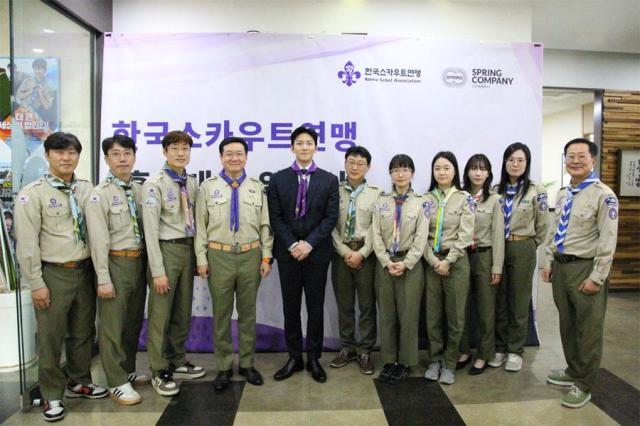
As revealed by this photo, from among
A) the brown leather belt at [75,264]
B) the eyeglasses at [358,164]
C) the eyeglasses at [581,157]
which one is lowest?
the brown leather belt at [75,264]

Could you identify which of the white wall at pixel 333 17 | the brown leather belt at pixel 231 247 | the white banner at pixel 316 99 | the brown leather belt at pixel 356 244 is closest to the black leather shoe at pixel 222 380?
the white banner at pixel 316 99

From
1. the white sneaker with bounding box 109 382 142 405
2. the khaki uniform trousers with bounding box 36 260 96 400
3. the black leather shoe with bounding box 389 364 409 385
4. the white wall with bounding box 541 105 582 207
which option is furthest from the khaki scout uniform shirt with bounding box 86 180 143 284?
the white wall with bounding box 541 105 582 207

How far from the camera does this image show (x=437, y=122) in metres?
3.69

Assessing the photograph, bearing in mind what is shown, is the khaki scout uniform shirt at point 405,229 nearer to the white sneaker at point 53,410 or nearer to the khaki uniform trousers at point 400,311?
the khaki uniform trousers at point 400,311

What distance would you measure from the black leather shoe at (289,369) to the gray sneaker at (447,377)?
1.00 meters

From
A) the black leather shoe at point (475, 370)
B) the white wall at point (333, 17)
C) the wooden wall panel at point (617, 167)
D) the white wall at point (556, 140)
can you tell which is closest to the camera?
the black leather shoe at point (475, 370)

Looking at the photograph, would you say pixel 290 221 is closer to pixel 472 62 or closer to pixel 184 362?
pixel 184 362

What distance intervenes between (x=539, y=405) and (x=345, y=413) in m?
1.23

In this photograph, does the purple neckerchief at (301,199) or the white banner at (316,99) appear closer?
the purple neckerchief at (301,199)

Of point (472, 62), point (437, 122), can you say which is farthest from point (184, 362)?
point (472, 62)

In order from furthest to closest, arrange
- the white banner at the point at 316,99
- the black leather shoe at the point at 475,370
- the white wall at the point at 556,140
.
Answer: the white wall at the point at 556,140 → the white banner at the point at 316,99 → the black leather shoe at the point at 475,370

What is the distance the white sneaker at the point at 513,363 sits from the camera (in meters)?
3.25

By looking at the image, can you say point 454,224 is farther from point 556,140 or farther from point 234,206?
point 556,140

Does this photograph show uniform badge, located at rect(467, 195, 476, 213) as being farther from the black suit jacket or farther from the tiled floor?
the tiled floor
